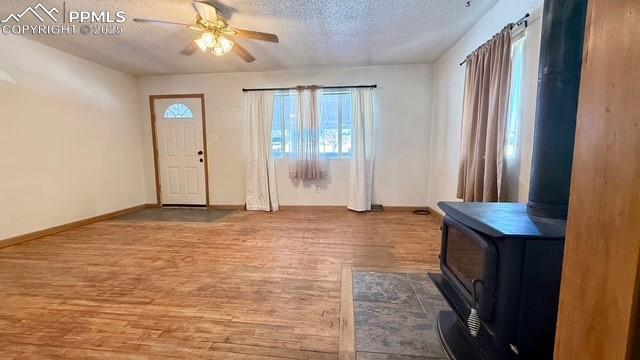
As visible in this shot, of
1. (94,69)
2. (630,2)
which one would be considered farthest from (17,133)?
(630,2)

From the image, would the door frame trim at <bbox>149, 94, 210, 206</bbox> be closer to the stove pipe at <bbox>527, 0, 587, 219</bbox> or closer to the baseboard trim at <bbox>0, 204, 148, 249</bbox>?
the baseboard trim at <bbox>0, 204, 148, 249</bbox>

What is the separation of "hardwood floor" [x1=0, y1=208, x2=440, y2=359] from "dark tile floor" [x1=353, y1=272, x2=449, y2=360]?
0.18 metres

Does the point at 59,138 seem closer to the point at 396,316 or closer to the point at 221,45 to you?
the point at 221,45

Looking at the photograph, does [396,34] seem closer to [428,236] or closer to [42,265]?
[428,236]

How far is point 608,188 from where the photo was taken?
50 centimetres

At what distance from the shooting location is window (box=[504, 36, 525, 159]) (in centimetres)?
210

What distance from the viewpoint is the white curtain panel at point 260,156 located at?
4.57 m

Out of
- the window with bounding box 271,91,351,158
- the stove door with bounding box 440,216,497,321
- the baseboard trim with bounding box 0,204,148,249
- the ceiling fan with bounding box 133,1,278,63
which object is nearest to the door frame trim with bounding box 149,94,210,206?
the baseboard trim with bounding box 0,204,148,249

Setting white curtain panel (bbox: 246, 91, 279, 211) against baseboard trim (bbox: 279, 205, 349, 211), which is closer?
white curtain panel (bbox: 246, 91, 279, 211)

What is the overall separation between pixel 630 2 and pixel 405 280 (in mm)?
2063

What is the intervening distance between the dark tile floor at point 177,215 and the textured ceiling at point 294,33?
2.38m

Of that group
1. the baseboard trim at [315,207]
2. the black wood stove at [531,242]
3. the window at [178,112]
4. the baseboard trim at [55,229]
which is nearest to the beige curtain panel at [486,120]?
the black wood stove at [531,242]

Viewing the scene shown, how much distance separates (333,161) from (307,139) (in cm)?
58

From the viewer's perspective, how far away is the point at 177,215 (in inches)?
175
